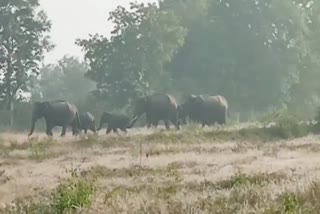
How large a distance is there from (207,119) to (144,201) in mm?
30817

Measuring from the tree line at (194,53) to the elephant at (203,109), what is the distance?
770 centimetres

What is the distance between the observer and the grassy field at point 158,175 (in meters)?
9.71

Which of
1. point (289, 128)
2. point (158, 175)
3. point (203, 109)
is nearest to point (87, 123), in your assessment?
point (203, 109)

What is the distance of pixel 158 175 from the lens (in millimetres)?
14617

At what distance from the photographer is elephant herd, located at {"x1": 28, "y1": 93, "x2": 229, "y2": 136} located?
36094mm

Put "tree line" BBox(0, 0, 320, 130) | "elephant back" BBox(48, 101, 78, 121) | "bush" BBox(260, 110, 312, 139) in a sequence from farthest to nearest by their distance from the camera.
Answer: "tree line" BBox(0, 0, 320, 130)
"elephant back" BBox(48, 101, 78, 121)
"bush" BBox(260, 110, 312, 139)

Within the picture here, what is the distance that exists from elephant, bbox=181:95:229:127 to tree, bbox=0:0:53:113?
1178cm

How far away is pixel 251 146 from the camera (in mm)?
22375

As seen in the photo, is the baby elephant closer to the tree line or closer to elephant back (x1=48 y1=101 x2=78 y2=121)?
elephant back (x1=48 y1=101 x2=78 y2=121)

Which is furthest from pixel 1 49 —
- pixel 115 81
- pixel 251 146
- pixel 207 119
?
pixel 251 146

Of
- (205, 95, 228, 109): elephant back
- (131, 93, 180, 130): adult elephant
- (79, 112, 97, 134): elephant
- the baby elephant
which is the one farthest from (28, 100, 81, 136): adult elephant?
(205, 95, 228, 109): elephant back

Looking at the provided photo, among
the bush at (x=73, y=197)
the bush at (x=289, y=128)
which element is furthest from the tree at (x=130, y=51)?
the bush at (x=73, y=197)

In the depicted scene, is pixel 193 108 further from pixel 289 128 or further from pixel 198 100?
pixel 289 128

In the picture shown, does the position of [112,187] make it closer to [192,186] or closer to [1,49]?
[192,186]
